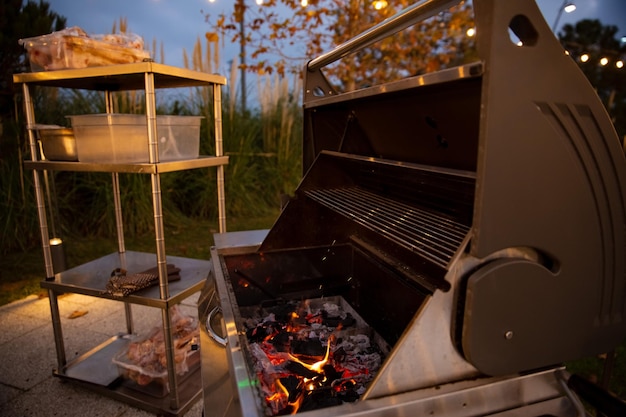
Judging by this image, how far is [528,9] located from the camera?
2.53 ft

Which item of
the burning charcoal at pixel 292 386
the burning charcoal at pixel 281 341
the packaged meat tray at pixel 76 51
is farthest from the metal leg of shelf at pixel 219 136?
the burning charcoal at pixel 292 386

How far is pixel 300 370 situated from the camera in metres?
1.24

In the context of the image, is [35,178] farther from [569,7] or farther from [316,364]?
[569,7]

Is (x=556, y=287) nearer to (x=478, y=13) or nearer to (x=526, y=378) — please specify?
(x=526, y=378)

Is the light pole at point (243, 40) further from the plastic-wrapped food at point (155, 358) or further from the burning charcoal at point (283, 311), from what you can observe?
the burning charcoal at point (283, 311)

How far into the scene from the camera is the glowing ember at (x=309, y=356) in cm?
108

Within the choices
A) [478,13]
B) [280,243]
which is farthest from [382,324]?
[478,13]

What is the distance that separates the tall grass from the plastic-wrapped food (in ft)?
6.55

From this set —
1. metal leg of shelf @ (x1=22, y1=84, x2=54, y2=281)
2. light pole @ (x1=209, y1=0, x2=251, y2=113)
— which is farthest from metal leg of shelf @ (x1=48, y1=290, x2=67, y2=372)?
light pole @ (x1=209, y1=0, x2=251, y2=113)

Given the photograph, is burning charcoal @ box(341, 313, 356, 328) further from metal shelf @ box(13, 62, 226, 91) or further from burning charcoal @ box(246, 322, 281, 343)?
metal shelf @ box(13, 62, 226, 91)

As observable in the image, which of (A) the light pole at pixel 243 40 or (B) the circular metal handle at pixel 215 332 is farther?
(A) the light pole at pixel 243 40

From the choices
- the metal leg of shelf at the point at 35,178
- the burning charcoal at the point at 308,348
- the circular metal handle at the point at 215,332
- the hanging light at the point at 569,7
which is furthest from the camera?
the hanging light at the point at 569,7

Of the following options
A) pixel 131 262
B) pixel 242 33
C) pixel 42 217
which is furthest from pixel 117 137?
pixel 242 33

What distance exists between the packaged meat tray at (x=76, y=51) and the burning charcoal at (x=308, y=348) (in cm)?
158
